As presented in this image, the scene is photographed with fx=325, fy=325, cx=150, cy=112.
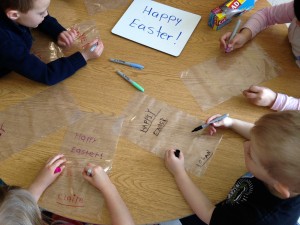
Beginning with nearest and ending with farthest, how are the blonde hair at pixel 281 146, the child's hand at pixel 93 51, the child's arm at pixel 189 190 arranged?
the blonde hair at pixel 281 146 < the child's arm at pixel 189 190 < the child's hand at pixel 93 51

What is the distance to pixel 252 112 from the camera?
97 centimetres

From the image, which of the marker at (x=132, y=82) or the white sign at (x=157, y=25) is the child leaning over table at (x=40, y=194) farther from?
the white sign at (x=157, y=25)

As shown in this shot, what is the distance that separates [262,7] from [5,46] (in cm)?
88

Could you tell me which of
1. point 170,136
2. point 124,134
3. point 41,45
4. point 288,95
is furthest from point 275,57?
point 41,45

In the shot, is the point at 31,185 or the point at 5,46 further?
the point at 5,46

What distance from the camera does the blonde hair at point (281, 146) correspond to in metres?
0.72

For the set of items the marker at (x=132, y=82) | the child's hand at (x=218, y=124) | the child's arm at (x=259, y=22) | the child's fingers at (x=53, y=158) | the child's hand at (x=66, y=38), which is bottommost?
the child's fingers at (x=53, y=158)

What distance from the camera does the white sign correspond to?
3.53 ft

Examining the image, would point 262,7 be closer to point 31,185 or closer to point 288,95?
point 288,95

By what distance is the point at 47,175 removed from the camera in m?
0.85

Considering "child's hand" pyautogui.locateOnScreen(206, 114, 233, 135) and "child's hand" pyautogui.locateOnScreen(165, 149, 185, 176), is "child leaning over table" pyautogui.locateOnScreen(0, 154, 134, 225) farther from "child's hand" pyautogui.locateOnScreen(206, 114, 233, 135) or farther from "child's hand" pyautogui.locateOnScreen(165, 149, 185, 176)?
"child's hand" pyautogui.locateOnScreen(206, 114, 233, 135)

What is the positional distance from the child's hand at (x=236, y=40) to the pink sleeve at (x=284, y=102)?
0.22 m

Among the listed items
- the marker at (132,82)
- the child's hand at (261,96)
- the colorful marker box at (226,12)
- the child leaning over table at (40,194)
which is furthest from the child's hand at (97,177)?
the colorful marker box at (226,12)

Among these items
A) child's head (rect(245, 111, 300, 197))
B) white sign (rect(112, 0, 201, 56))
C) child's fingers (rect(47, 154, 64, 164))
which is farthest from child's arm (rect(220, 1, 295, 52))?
child's fingers (rect(47, 154, 64, 164))
